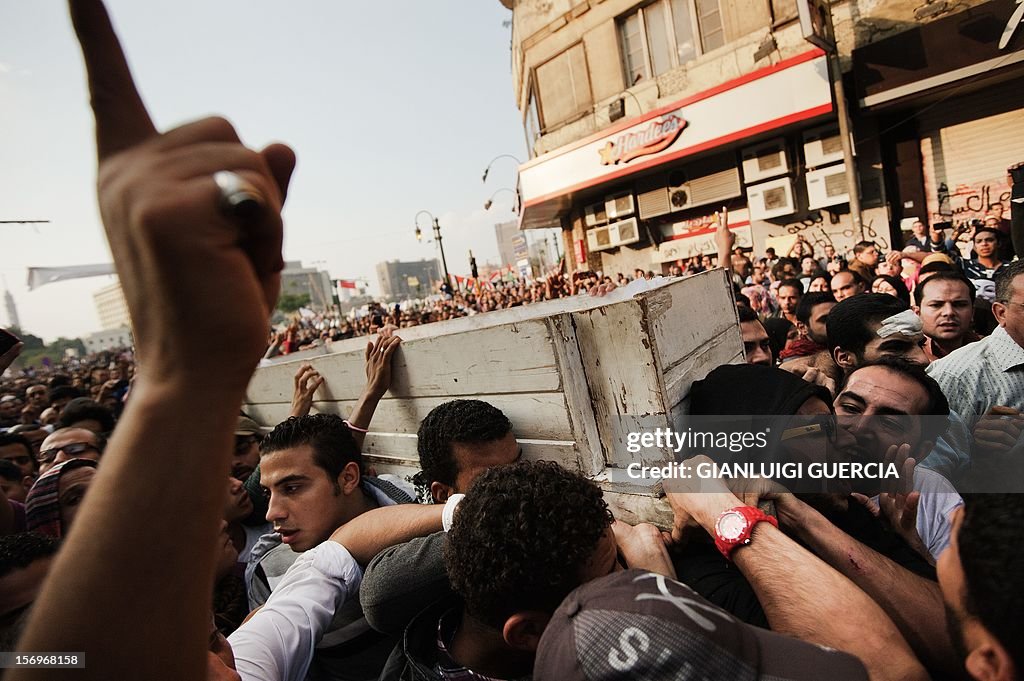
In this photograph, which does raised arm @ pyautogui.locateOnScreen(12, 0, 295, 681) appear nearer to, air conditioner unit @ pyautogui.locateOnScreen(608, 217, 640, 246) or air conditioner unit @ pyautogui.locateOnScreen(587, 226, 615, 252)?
air conditioner unit @ pyautogui.locateOnScreen(608, 217, 640, 246)

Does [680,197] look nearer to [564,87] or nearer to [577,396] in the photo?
[564,87]

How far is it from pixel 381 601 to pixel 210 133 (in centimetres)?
135

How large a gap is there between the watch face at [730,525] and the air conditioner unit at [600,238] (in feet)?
50.0

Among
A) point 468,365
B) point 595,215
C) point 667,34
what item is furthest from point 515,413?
point 595,215

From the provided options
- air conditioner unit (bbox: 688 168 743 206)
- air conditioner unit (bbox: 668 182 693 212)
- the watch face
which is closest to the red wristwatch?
the watch face

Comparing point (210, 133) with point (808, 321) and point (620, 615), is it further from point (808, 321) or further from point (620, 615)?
point (808, 321)

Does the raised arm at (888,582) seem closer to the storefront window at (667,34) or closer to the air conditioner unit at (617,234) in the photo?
the storefront window at (667,34)

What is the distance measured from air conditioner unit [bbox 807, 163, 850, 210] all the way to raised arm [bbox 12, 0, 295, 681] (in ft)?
44.9

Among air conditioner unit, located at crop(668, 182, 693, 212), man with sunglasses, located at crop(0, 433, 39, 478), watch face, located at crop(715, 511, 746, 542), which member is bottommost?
watch face, located at crop(715, 511, 746, 542)

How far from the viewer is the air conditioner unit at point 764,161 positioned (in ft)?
40.1

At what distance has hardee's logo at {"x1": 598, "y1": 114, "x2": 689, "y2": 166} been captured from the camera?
13031 millimetres

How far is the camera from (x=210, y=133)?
608 mm

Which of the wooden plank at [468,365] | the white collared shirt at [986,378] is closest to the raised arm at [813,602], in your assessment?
the wooden plank at [468,365]

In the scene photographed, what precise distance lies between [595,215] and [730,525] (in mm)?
16125
